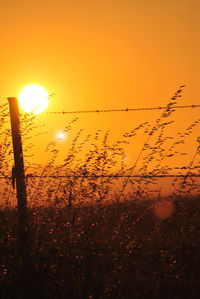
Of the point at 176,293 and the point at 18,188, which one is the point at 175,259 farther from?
the point at 18,188

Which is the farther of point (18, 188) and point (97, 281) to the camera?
point (18, 188)

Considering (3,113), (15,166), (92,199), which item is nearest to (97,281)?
(92,199)

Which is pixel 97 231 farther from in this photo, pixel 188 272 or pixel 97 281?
pixel 188 272

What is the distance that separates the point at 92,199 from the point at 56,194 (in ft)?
1.52

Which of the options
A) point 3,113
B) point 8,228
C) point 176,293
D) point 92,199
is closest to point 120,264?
point 176,293

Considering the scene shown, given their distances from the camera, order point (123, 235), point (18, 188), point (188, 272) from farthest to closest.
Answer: point (18, 188) → point (123, 235) → point (188, 272)

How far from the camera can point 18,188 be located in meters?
4.52

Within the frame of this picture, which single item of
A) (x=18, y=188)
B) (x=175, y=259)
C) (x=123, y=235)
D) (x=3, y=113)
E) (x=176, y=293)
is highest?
(x=3, y=113)

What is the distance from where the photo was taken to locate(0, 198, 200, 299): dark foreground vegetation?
3.66 metres

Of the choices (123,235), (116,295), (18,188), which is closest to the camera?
(116,295)

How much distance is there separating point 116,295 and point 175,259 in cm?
70

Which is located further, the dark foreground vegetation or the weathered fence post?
the weathered fence post

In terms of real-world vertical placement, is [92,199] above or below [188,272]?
above

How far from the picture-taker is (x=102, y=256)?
395cm
